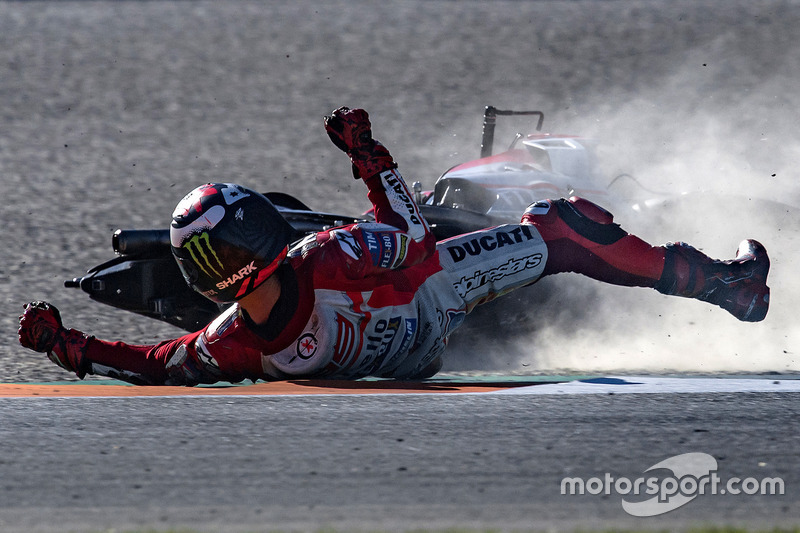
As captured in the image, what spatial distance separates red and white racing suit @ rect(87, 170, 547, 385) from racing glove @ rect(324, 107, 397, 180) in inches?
1.9

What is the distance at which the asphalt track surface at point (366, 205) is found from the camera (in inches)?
117

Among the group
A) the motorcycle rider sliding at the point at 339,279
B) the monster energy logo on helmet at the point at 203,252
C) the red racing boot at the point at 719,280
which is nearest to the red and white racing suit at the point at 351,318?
the motorcycle rider sliding at the point at 339,279

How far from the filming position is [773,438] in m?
3.43

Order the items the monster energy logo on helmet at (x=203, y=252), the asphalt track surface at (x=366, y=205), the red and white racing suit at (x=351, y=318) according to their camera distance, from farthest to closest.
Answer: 1. the red and white racing suit at (x=351, y=318)
2. the monster energy logo on helmet at (x=203, y=252)
3. the asphalt track surface at (x=366, y=205)

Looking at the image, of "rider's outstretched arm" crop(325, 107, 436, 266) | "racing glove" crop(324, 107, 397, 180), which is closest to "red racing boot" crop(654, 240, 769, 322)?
"rider's outstretched arm" crop(325, 107, 436, 266)

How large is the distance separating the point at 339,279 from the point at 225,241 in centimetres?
51

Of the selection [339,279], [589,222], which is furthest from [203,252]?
[589,222]

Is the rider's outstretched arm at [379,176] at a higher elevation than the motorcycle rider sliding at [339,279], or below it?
higher

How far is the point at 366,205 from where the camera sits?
964 centimetres

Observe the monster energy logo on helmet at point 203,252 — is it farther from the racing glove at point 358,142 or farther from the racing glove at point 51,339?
the racing glove at point 51,339

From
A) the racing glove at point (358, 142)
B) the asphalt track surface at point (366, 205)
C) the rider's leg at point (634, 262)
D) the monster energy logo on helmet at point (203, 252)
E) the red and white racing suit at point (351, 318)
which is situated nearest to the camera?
the asphalt track surface at point (366, 205)

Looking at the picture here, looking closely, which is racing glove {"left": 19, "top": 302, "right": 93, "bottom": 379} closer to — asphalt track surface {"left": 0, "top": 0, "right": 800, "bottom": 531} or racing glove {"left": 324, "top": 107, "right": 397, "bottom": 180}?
asphalt track surface {"left": 0, "top": 0, "right": 800, "bottom": 531}

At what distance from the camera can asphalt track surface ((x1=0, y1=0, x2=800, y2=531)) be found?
2975mm

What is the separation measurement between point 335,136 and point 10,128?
362 inches
